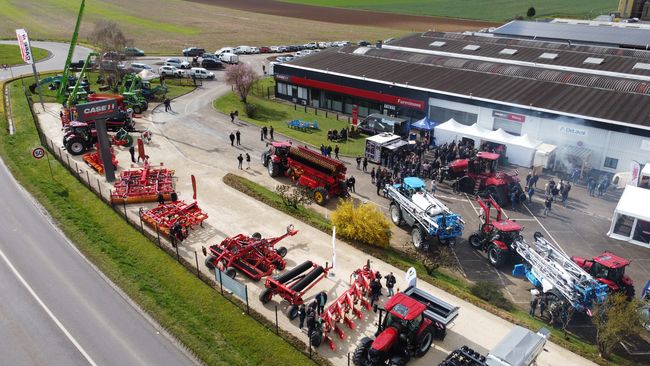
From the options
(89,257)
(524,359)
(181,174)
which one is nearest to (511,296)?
(524,359)

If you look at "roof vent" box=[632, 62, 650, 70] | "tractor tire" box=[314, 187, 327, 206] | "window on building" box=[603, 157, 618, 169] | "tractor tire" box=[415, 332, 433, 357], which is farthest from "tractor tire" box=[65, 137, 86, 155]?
"roof vent" box=[632, 62, 650, 70]

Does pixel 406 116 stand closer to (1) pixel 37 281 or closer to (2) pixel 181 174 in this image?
(2) pixel 181 174

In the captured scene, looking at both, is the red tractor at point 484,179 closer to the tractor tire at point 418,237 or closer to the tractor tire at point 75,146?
the tractor tire at point 418,237

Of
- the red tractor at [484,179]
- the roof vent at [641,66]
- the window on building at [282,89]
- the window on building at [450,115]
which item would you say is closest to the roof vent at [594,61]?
the roof vent at [641,66]

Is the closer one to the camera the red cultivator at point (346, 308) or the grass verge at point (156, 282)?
the grass verge at point (156, 282)

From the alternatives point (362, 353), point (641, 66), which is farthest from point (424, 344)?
point (641, 66)

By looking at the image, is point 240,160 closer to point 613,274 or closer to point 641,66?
point 613,274

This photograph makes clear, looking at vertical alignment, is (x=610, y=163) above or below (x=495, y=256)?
above

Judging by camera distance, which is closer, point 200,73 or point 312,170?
point 312,170
